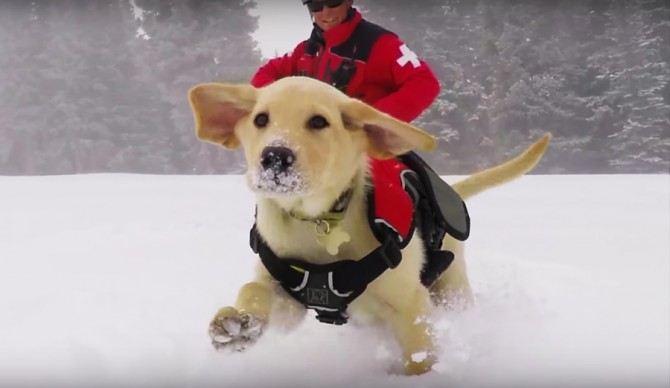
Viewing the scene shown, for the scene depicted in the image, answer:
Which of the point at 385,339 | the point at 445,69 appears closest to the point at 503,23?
the point at 445,69

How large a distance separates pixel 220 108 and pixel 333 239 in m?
0.64

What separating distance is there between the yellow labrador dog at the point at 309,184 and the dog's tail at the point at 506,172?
3.74ft

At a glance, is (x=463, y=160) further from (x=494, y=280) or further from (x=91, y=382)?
(x=91, y=382)

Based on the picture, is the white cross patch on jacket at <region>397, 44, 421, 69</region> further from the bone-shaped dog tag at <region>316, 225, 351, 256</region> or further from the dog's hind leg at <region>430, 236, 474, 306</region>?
the bone-shaped dog tag at <region>316, 225, 351, 256</region>

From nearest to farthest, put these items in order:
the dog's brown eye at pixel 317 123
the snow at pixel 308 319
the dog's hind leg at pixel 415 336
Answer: the dog's brown eye at pixel 317 123 → the dog's hind leg at pixel 415 336 → the snow at pixel 308 319

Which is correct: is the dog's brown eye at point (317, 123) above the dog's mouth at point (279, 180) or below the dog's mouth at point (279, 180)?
above

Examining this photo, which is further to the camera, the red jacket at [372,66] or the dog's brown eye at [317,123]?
the red jacket at [372,66]

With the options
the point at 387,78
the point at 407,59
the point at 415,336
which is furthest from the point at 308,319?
the point at 407,59

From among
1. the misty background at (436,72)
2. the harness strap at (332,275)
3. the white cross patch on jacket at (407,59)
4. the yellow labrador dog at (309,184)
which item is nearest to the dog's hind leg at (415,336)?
the yellow labrador dog at (309,184)

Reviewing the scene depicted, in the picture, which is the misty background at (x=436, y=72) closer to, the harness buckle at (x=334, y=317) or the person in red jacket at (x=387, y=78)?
the person in red jacket at (x=387, y=78)

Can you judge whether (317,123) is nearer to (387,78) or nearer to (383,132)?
(383,132)

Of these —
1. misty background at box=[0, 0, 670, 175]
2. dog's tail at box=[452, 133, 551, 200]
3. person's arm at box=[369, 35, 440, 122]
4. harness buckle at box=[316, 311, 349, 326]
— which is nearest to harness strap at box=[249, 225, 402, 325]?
harness buckle at box=[316, 311, 349, 326]

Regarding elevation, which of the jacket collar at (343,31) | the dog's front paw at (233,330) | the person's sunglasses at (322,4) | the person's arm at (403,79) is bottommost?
the dog's front paw at (233,330)

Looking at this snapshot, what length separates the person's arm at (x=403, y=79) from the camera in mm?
3184
